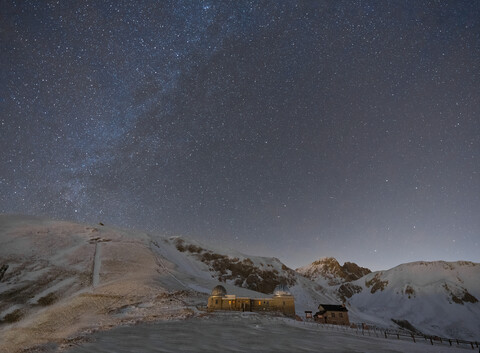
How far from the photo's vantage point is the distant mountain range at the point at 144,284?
156 feet

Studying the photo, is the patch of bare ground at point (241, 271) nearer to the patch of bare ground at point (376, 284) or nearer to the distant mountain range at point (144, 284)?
the distant mountain range at point (144, 284)

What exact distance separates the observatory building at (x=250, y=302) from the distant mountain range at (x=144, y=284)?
4.63 metres

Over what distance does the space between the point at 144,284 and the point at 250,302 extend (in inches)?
933

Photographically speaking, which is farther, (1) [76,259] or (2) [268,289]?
(2) [268,289]

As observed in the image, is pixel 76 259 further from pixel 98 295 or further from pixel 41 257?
pixel 98 295

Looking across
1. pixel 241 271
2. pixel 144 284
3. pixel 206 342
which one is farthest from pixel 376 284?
pixel 206 342

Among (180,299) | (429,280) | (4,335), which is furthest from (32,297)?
(429,280)

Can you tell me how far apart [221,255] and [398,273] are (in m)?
128

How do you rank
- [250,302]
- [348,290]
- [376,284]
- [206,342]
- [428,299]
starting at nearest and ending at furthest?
[206,342] < [250,302] < [428,299] < [376,284] < [348,290]

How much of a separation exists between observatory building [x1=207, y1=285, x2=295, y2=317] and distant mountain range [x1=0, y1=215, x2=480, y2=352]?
182 inches

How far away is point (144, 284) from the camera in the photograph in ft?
212

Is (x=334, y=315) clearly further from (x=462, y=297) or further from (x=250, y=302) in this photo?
(x=462, y=297)

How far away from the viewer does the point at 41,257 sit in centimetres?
7862

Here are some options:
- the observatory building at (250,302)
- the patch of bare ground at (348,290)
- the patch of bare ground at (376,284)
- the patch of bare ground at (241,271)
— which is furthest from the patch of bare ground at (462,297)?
the observatory building at (250,302)
